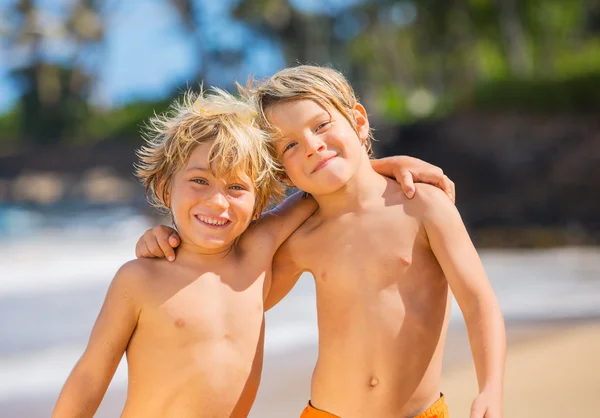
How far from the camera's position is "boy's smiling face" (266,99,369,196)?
2.41 m

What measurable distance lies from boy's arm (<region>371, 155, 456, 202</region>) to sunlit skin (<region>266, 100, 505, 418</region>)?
4cm

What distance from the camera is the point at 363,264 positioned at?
2.47 metres

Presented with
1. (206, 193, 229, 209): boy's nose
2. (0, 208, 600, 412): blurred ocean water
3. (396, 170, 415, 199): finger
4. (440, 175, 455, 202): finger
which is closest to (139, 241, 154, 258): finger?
(206, 193, 229, 209): boy's nose

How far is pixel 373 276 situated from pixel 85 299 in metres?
9.65

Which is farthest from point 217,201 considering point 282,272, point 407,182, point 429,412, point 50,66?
point 50,66

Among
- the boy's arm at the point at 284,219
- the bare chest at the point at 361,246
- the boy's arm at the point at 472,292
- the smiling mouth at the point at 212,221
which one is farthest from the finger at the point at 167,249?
the boy's arm at the point at 472,292

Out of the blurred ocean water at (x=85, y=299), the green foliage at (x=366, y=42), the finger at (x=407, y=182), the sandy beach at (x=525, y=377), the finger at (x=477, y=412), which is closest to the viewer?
the finger at (x=477, y=412)

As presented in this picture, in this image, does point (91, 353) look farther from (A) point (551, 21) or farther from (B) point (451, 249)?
(A) point (551, 21)

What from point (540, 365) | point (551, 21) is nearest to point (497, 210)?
point (540, 365)

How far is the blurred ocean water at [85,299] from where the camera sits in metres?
7.07

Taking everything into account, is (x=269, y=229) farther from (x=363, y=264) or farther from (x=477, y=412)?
(x=477, y=412)

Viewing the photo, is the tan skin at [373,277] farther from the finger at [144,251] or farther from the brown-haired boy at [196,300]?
the brown-haired boy at [196,300]

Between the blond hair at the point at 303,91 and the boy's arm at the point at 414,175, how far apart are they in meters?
0.20

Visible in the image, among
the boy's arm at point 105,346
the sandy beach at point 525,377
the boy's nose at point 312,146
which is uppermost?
the sandy beach at point 525,377
